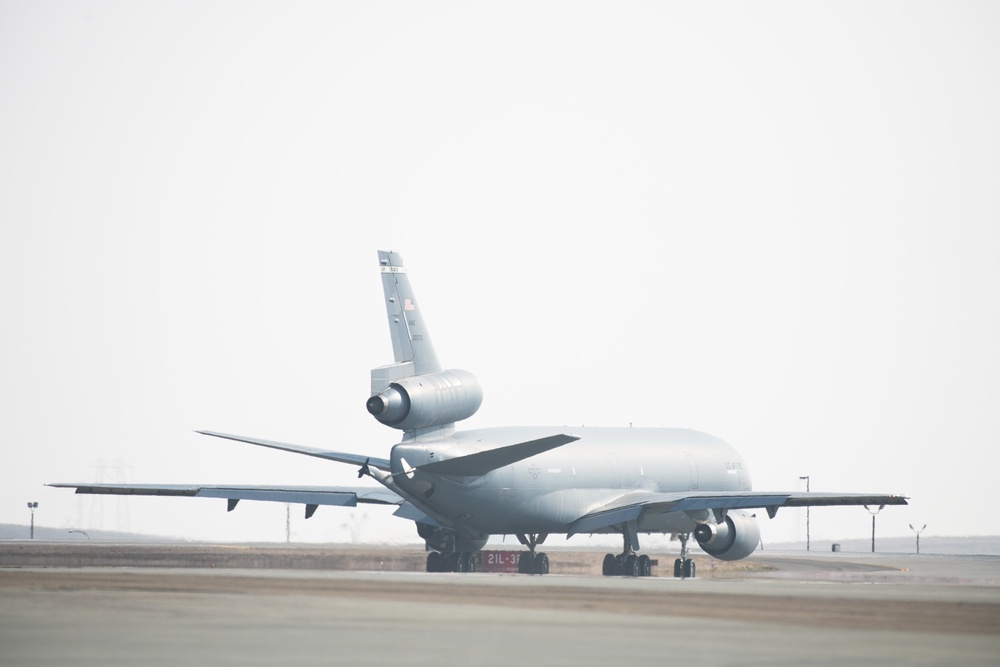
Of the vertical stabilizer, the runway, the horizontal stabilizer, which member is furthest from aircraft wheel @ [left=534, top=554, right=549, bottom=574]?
the runway

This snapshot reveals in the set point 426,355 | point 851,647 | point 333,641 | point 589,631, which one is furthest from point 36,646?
point 426,355

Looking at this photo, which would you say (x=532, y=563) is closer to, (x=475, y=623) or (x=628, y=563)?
(x=628, y=563)

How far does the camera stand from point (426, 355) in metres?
56.5

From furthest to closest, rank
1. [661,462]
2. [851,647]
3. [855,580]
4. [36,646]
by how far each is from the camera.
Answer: [661,462] < [855,580] < [851,647] < [36,646]

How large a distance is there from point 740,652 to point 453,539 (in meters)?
40.8

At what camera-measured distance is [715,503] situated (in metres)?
59.2

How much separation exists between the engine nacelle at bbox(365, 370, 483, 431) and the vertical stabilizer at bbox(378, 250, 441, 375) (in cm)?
83

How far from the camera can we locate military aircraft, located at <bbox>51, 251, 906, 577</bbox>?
56.0 metres

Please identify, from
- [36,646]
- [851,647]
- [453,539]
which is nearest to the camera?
[36,646]

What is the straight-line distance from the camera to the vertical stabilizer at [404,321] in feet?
184

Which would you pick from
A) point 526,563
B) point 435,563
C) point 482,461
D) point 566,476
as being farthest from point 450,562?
point 482,461

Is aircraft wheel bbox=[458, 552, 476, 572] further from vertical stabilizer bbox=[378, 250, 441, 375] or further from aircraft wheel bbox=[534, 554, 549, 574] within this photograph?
vertical stabilizer bbox=[378, 250, 441, 375]

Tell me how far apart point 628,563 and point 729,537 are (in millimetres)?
4306

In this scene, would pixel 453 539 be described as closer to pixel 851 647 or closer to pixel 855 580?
pixel 855 580
